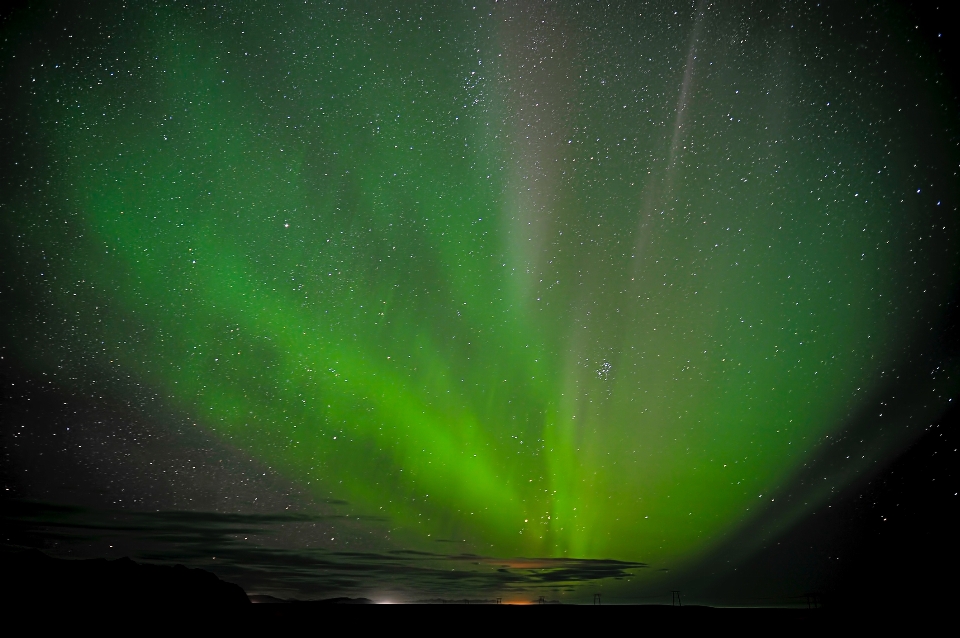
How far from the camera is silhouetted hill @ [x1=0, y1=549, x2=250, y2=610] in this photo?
18000mm

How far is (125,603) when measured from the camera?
19906 millimetres

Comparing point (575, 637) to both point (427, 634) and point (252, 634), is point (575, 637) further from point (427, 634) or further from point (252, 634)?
point (252, 634)

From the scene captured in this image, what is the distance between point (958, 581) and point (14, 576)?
109ft

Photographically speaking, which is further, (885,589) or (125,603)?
(125,603)

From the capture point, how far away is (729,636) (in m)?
14.2

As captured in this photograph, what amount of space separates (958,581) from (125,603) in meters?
27.8

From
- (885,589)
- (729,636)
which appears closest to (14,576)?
(729,636)

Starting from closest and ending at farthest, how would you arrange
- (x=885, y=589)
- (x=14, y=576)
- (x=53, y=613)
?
(x=53, y=613), (x=885, y=589), (x=14, y=576)

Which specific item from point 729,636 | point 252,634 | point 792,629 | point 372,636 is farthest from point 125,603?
point 792,629

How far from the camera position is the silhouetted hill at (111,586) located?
1800 cm

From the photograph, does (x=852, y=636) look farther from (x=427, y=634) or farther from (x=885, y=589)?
(x=427, y=634)

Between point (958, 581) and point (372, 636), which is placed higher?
point (958, 581)

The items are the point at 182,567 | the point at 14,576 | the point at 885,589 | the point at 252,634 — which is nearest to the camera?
the point at 252,634

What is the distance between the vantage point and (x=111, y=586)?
912 inches
